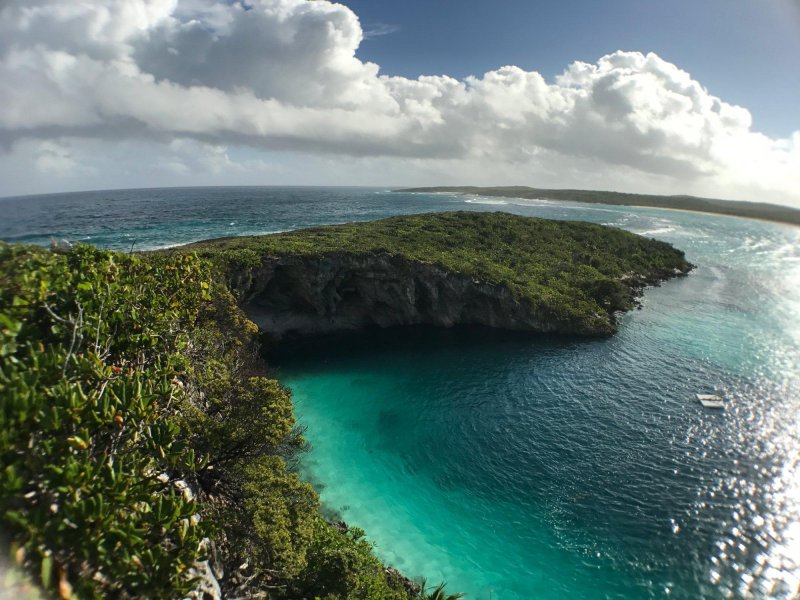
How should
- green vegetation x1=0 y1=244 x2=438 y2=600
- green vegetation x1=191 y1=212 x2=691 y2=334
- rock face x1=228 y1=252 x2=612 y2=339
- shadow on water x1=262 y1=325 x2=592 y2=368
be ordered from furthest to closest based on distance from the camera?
green vegetation x1=191 y1=212 x2=691 y2=334 < rock face x1=228 y1=252 x2=612 y2=339 < shadow on water x1=262 y1=325 x2=592 y2=368 < green vegetation x1=0 y1=244 x2=438 y2=600

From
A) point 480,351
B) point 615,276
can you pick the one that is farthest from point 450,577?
point 615,276

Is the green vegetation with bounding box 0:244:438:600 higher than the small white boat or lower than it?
higher

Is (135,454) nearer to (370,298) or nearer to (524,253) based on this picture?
(370,298)

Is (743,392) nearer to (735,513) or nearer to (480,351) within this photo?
(735,513)

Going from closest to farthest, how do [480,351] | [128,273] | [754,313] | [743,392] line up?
[128,273] < [743,392] < [480,351] < [754,313]

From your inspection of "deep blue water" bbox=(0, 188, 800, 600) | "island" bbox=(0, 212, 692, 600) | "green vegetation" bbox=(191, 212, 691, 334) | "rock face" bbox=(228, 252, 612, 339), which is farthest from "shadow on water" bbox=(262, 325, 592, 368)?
"island" bbox=(0, 212, 692, 600)

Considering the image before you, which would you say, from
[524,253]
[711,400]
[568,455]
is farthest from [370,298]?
[711,400]

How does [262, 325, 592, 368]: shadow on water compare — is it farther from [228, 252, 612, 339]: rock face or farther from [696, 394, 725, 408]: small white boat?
[696, 394, 725, 408]: small white boat
